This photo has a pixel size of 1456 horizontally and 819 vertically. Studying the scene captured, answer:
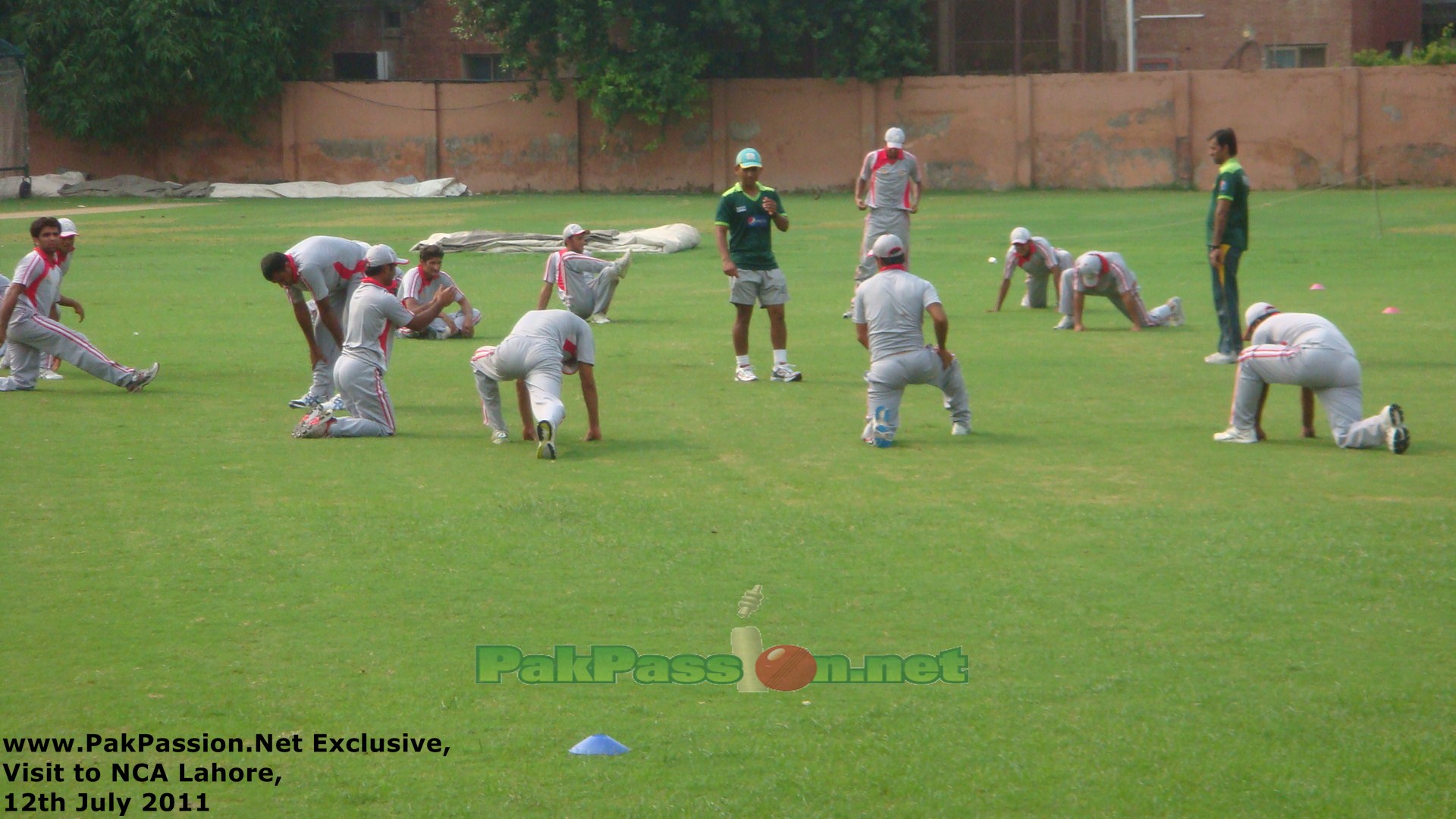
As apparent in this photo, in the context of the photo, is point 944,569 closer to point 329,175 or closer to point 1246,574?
point 1246,574

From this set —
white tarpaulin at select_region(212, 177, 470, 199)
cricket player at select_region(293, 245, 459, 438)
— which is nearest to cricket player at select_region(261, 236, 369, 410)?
cricket player at select_region(293, 245, 459, 438)

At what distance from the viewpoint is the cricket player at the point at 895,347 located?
9750mm

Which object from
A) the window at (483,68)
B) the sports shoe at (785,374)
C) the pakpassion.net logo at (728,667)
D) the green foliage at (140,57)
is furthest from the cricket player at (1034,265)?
the window at (483,68)

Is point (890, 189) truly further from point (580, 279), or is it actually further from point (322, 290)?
point (322, 290)

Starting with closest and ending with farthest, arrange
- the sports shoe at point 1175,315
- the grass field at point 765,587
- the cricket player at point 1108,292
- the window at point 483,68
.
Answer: the grass field at point 765,587 < the cricket player at point 1108,292 < the sports shoe at point 1175,315 < the window at point 483,68

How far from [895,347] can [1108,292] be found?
6.12 meters

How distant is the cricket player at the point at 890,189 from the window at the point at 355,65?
33.2 m

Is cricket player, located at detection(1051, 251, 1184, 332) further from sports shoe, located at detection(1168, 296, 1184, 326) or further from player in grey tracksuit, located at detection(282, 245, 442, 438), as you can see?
player in grey tracksuit, located at detection(282, 245, 442, 438)

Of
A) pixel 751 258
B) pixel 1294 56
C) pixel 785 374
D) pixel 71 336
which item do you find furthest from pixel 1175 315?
pixel 1294 56

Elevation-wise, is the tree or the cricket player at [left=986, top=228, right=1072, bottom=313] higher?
the tree

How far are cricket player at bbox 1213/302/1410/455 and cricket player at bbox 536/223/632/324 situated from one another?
6.83m

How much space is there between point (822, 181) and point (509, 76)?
1102 cm

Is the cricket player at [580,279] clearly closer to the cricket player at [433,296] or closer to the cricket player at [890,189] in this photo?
the cricket player at [433,296]

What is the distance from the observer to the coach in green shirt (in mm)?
12492
